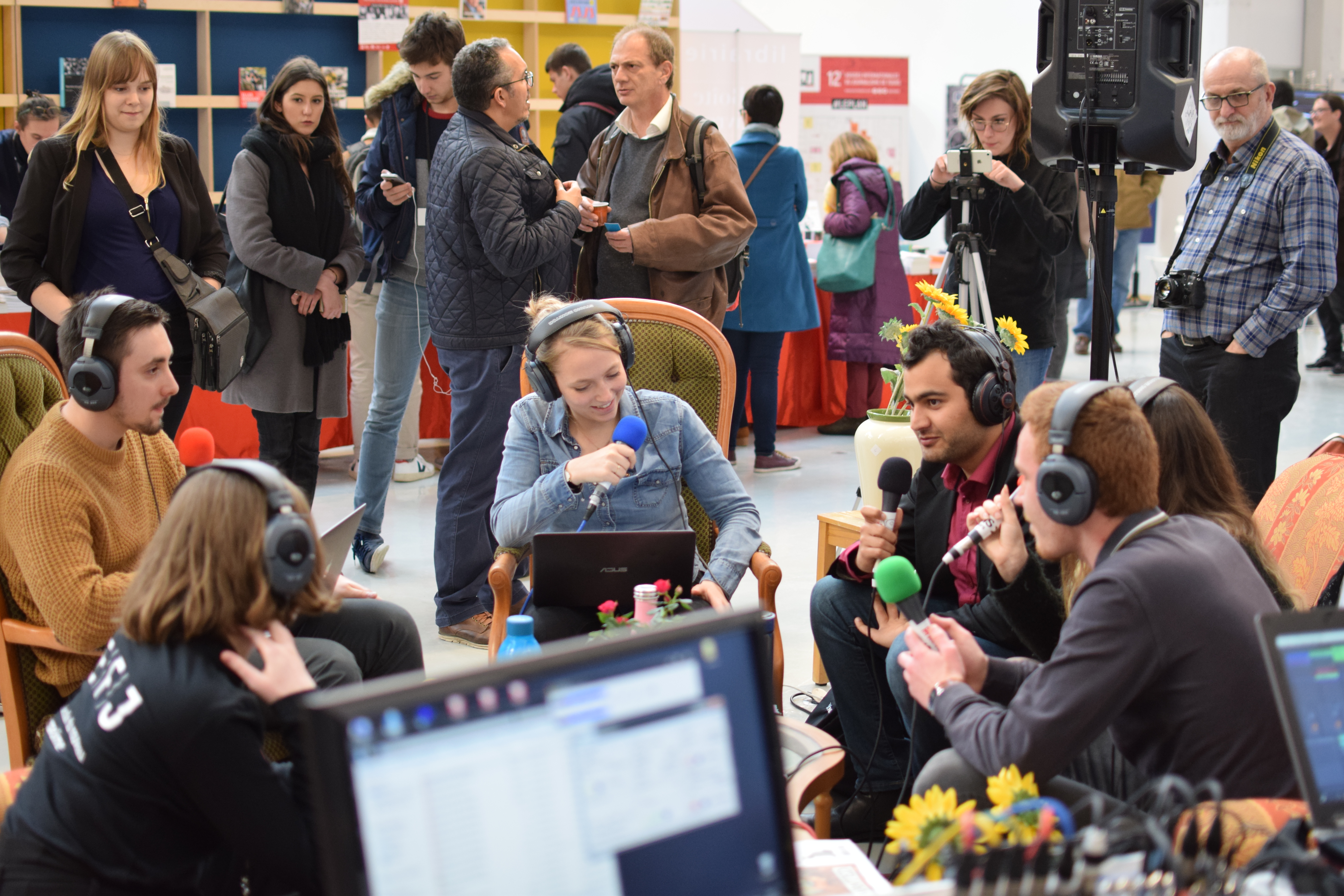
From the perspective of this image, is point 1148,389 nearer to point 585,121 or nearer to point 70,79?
point 585,121

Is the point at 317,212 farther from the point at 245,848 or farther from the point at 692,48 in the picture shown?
the point at 692,48

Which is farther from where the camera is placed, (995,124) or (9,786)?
(995,124)

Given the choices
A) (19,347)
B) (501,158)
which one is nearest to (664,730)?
(19,347)

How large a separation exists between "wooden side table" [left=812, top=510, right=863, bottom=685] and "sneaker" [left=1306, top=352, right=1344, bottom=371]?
6057 mm

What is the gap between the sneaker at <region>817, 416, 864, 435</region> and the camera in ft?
20.6

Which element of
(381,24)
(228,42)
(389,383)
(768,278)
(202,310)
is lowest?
(389,383)

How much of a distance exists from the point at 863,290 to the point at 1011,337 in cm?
302

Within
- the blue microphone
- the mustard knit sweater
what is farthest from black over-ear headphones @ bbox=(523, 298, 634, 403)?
the mustard knit sweater

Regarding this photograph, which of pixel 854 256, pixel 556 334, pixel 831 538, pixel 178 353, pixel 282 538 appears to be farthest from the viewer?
pixel 854 256

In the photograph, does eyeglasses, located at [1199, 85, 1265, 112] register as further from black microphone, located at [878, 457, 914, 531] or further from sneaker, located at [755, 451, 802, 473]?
sneaker, located at [755, 451, 802, 473]

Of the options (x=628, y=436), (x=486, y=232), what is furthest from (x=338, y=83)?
(x=628, y=436)

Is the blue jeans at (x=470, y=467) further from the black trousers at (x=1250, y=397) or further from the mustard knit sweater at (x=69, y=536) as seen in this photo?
the black trousers at (x=1250, y=397)

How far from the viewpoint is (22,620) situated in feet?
6.90

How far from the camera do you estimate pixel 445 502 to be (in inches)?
135
